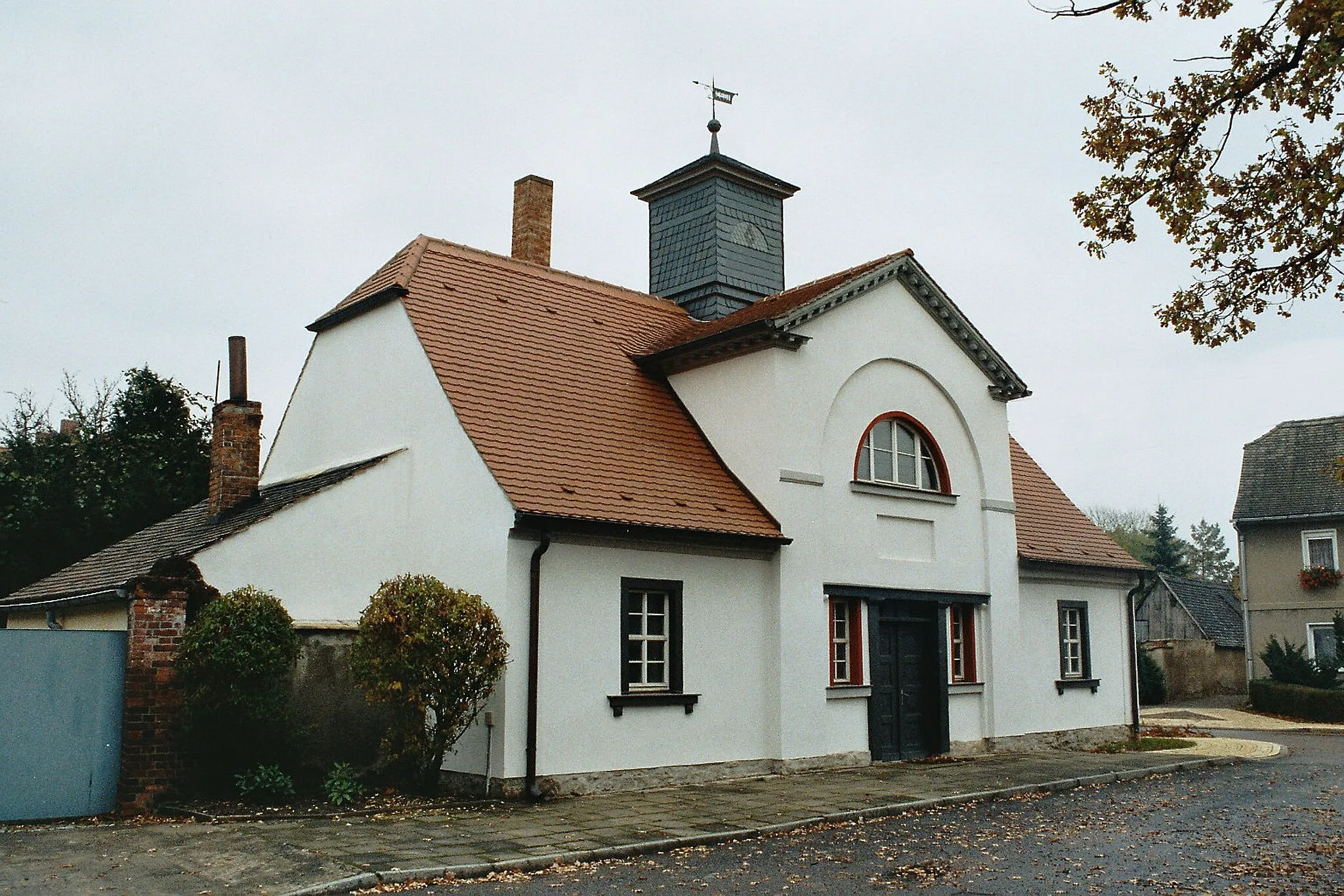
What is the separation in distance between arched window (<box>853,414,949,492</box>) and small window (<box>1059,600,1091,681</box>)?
4.13 metres

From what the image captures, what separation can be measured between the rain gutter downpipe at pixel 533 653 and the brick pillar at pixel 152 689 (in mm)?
3683

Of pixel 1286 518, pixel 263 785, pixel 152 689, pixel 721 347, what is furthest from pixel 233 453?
pixel 1286 518

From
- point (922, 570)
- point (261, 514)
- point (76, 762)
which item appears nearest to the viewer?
point (76, 762)

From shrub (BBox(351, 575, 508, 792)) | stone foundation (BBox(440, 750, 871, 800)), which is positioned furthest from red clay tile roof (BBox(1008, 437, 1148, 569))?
shrub (BBox(351, 575, 508, 792))

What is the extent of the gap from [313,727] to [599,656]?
3.37 m

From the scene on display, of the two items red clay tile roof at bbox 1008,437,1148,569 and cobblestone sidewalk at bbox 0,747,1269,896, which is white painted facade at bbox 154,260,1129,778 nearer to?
red clay tile roof at bbox 1008,437,1148,569

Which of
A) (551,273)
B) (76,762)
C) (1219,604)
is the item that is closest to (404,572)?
(76,762)

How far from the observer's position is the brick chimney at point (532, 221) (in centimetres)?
2159

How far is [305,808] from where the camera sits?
12.5 meters

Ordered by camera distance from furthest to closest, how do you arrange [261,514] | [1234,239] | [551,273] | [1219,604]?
1. [1219,604]
2. [551,273]
3. [261,514]
4. [1234,239]

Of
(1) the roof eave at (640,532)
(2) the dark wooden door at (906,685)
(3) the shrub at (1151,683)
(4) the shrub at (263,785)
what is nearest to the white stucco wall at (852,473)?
(2) the dark wooden door at (906,685)

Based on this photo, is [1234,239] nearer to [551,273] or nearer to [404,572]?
[404,572]

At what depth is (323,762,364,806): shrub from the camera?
1295 centimetres

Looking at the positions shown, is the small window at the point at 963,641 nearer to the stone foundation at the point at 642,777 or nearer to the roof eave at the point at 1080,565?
the roof eave at the point at 1080,565
